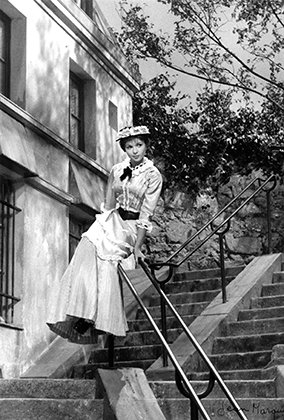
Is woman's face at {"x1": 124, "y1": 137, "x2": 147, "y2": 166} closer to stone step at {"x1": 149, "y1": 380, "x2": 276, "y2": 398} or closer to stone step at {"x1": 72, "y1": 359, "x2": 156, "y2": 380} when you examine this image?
stone step at {"x1": 149, "y1": 380, "x2": 276, "y2": 398}

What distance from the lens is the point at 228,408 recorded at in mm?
5969

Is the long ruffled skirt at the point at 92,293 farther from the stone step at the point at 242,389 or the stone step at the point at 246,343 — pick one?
the stone step at the point at 246,343

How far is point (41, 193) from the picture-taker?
413 inches

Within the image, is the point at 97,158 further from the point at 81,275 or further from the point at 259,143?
the point at 81,275

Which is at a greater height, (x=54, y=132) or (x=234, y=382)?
(x=54, y=132)

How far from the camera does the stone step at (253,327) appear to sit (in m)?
8.17

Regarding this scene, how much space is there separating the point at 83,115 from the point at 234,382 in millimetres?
6865

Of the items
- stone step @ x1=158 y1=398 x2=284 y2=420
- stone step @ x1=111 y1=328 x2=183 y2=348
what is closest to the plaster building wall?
stone step @ x1=111 y1=328 x2=183 y2=348

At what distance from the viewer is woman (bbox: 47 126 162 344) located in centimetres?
591

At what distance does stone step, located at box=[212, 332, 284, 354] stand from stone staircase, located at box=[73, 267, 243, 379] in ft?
2.26

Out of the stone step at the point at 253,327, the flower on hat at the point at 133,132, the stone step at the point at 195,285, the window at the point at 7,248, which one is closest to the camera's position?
the flower on hat at the point at 133,132

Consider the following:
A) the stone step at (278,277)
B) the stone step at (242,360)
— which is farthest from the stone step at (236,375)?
the stone step at (278,277)

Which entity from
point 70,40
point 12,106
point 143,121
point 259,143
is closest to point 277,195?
point 259,143

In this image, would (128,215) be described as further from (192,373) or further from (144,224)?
(192,373)
